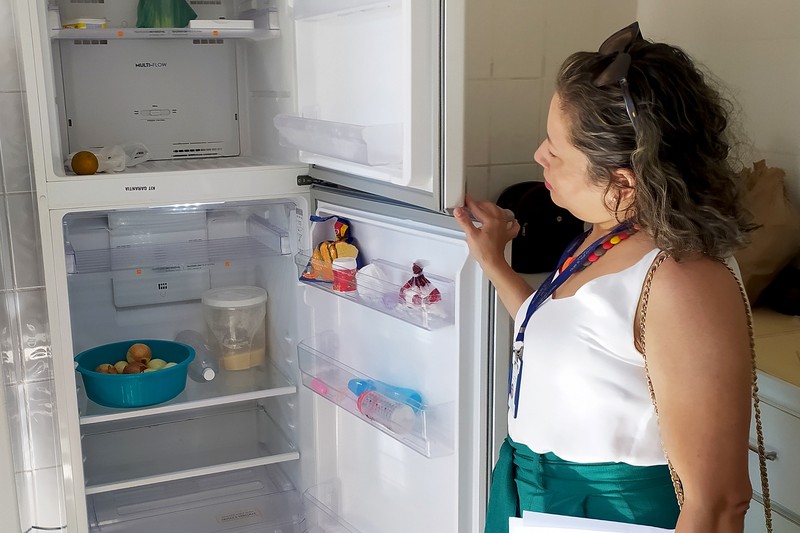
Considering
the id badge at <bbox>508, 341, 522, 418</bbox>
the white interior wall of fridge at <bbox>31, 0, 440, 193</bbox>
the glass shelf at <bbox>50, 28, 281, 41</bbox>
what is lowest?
the id badge at <bbox>508, 341, 522, 418</bbox>

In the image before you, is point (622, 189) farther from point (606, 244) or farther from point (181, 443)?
point (181, 443)

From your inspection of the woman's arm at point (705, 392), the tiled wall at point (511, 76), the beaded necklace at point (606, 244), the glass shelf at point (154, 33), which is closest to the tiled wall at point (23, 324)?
the glass shelf at point (154, 33)

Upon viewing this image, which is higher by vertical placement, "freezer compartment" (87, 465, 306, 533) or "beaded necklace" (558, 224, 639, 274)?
"beaded necklace" (558, 224, 639, 274)

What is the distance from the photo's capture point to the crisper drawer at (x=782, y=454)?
1.34m

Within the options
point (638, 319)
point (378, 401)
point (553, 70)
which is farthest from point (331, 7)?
point (638, 319)

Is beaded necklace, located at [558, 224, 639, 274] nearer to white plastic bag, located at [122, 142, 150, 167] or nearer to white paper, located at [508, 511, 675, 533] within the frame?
white paper, located at [508, 511, 675, 533]

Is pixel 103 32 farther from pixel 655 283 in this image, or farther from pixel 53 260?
pixel 655 283

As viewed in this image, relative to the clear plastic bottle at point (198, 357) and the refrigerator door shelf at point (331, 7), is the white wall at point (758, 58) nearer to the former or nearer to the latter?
the refrigerator door shelf at point (331, 7)

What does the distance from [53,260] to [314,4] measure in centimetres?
77

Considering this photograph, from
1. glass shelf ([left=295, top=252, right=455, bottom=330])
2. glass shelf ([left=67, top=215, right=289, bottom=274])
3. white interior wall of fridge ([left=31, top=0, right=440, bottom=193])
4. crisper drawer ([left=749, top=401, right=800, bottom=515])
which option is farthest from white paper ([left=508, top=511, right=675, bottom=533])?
glass shelf ([left=67, top=215, right=289, bottom=274])

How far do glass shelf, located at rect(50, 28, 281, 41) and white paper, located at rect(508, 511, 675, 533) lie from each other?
4.23 feet

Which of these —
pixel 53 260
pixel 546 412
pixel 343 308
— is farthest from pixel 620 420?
pixel 53 260

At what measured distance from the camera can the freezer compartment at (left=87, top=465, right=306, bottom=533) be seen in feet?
7.54

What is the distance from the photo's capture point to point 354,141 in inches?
60.1
